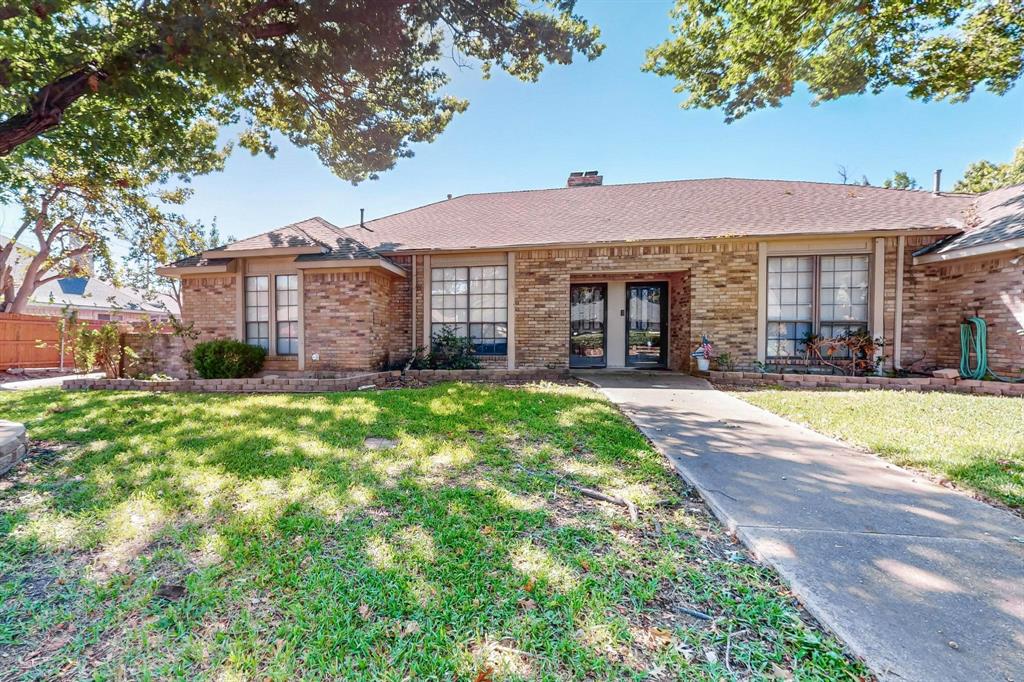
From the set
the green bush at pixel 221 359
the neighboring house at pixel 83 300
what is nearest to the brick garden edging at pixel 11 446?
the green bush at pixel 221 359

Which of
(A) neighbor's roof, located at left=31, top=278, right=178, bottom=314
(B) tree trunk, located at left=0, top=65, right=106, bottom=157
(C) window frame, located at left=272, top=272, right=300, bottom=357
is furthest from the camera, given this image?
(A) neighbor's roof, located at left=31, top=278, right=178, bottom=314

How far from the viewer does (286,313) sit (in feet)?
31.3

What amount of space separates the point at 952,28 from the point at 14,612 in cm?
1450

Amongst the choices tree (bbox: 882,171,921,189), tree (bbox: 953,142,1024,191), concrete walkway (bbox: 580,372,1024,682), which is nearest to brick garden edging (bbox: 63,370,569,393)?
concrete walkway (bbox: 580,372,1024,682)

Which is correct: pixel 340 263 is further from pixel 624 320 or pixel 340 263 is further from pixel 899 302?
pixel 899 302

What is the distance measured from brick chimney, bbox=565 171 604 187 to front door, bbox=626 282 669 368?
16.3 feet

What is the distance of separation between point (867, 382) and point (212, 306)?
1489 cm

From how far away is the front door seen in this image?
1080 centimetres

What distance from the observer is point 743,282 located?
8984 mm

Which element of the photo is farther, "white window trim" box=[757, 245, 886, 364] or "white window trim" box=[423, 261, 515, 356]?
"white window trim" box=[423, 261, 515, 356]

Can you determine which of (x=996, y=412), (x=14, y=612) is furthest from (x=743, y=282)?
(x=14, y=612)

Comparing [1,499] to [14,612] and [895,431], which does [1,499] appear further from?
[895,431]

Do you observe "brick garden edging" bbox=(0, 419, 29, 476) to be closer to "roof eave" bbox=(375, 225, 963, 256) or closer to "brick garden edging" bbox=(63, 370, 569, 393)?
"brick garden edging" bbox=(63, 370, 569, 393)

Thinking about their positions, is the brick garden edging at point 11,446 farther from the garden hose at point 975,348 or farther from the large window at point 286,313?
the garden hose at point 975,348
